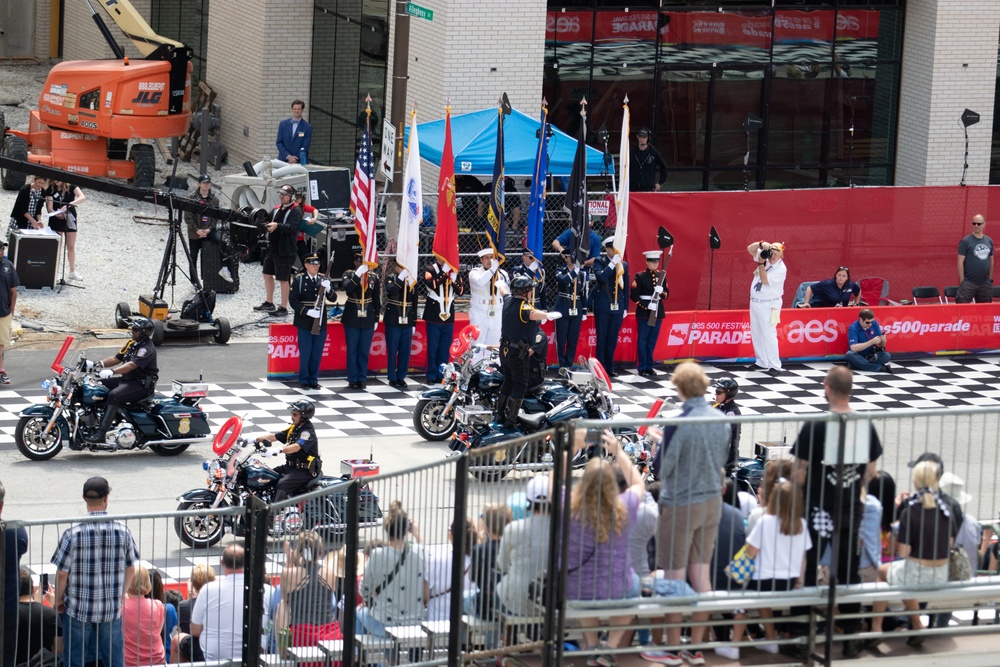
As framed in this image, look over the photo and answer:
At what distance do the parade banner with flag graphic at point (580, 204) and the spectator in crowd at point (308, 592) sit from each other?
485 inches

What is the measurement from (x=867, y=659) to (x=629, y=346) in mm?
13174

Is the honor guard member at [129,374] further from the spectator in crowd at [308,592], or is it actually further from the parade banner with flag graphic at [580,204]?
the spectator in crowd at [308,592]

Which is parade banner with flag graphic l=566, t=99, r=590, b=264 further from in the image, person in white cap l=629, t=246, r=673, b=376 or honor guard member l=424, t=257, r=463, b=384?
honor guard member l=424, t=257, r=463, b=384

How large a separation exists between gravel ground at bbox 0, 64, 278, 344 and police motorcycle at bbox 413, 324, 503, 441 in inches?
199

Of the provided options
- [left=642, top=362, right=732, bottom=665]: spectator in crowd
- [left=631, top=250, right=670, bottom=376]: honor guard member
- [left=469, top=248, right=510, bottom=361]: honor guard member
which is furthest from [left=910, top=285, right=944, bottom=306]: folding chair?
[left=642, top=362, right=732, bottom=665]: spectator in crowd

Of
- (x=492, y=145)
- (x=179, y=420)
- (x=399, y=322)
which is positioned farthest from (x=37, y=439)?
(x=492, y=145)

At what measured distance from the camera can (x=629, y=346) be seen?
74.0 ft

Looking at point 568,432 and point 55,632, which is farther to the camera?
point 55,632

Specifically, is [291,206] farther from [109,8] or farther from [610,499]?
[610,499]

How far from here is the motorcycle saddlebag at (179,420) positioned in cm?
1717

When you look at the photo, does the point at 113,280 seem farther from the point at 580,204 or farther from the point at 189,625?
the point at 189,625

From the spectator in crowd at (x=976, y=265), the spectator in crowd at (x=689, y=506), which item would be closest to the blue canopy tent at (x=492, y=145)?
the spectator in crowd at (x=976, y=265)

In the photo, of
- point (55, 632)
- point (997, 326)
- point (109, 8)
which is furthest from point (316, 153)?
point (55, 632)

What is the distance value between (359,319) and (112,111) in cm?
931
